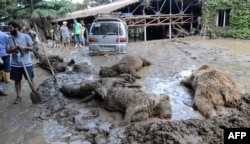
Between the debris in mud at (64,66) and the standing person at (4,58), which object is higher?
the standing person at (4,58)

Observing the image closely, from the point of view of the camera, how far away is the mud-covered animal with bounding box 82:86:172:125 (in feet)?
15.4

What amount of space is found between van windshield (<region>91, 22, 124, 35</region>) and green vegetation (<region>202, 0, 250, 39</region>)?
11.5 meters

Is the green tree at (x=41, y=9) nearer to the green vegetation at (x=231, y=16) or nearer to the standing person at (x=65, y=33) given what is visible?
the standing person at (x=65, y=33)

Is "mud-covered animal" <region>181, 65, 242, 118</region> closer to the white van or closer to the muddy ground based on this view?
the muddy ground

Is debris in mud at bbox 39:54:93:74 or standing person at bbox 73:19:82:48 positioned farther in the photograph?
standing person at bbox 73:19:82:48

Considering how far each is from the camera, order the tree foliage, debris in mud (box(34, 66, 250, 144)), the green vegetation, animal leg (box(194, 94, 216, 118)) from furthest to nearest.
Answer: the green vegetation < the tree foliage < animal leg (box(194, 94, 216, 118)) < debris in mud (box(34, 66, 250, 144))

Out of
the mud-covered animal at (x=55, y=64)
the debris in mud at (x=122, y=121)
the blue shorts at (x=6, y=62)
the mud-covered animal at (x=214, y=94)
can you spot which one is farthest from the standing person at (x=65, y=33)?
the mud-covered animal at (x=214, y=94)

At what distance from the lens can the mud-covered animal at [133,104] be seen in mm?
4705

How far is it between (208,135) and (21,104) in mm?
4180

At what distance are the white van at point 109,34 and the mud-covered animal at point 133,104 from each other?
621 centimetres

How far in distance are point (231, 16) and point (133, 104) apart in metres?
17.0

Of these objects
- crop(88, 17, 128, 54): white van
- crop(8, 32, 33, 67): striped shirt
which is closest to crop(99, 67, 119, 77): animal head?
crop(8, 32, 33, 67): striped shirt

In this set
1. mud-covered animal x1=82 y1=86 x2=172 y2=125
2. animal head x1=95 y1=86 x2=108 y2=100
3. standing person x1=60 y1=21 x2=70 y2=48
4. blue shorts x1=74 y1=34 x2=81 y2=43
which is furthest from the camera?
blue shorts x1=74 y1=34 x2=81 y2=43

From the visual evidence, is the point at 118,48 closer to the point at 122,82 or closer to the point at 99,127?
the point at 122,82
